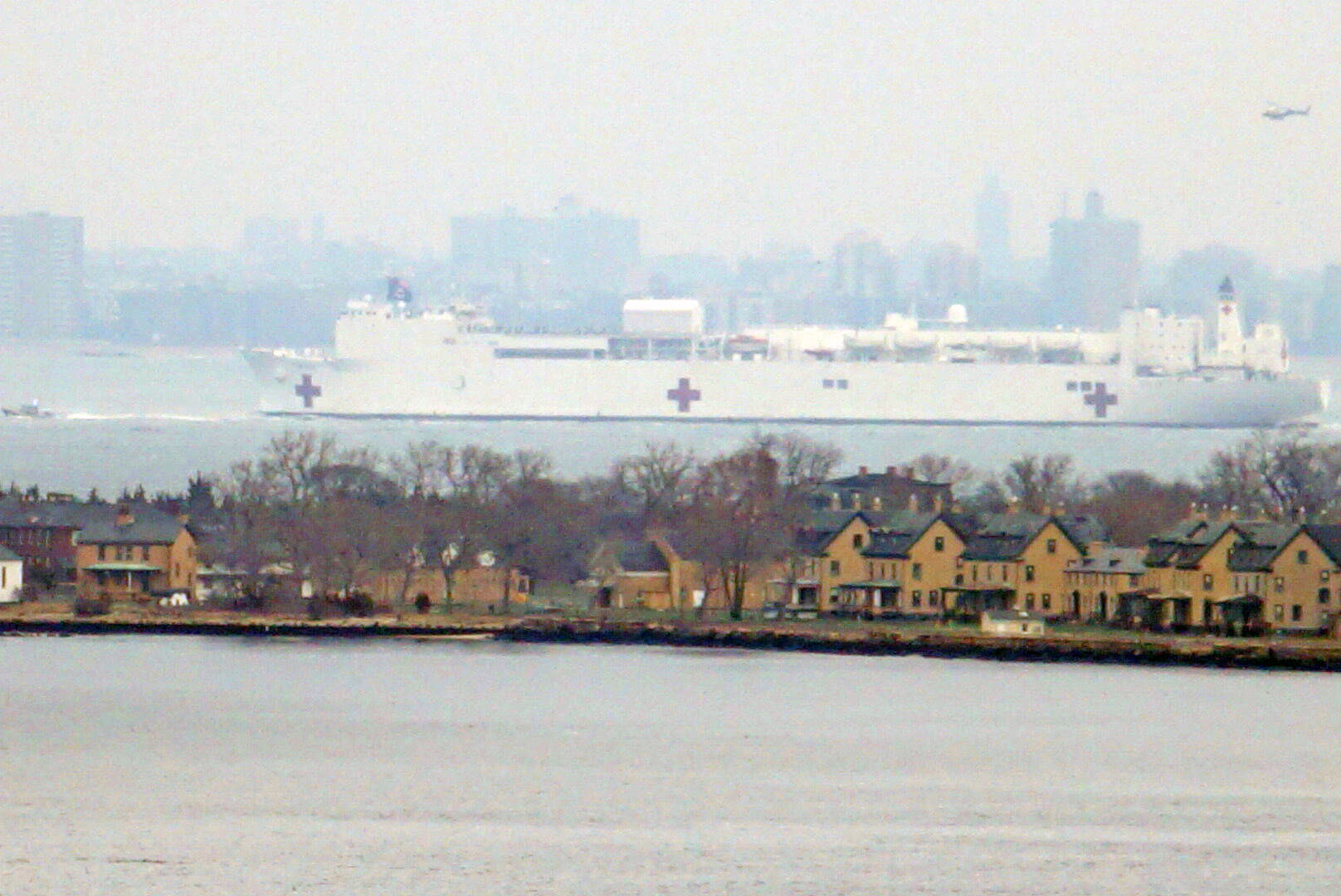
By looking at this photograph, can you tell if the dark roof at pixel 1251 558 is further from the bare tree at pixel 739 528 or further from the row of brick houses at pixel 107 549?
the row of brick houses at pixel 107 549

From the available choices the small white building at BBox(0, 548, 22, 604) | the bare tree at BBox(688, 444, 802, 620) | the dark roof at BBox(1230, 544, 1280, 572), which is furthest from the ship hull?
the small white building at BBox(0, 548, 22, 604)

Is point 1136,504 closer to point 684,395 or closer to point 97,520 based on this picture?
point 97,520

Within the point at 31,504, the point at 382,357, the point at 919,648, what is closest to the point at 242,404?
the point at 382,357

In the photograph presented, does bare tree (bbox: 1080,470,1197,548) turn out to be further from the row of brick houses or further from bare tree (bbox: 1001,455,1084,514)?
the row of brick houses

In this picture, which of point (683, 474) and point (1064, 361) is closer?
point (683, 474)

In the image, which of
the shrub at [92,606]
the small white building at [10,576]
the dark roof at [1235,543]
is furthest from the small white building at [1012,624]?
the small white building at [10,576]

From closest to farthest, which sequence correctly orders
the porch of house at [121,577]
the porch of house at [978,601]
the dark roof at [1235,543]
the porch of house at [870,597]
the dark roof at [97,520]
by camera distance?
the dark roof at [1235,543]
the porch of house at [978,601]
the porch of house at [870,597]
the porch of house at [121,577]
the dark roof at [97,520]

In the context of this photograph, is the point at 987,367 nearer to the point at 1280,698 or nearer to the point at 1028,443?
the point at 1028,443

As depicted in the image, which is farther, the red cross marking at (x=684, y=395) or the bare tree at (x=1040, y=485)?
the red cross marking at (x=684, y=395)
